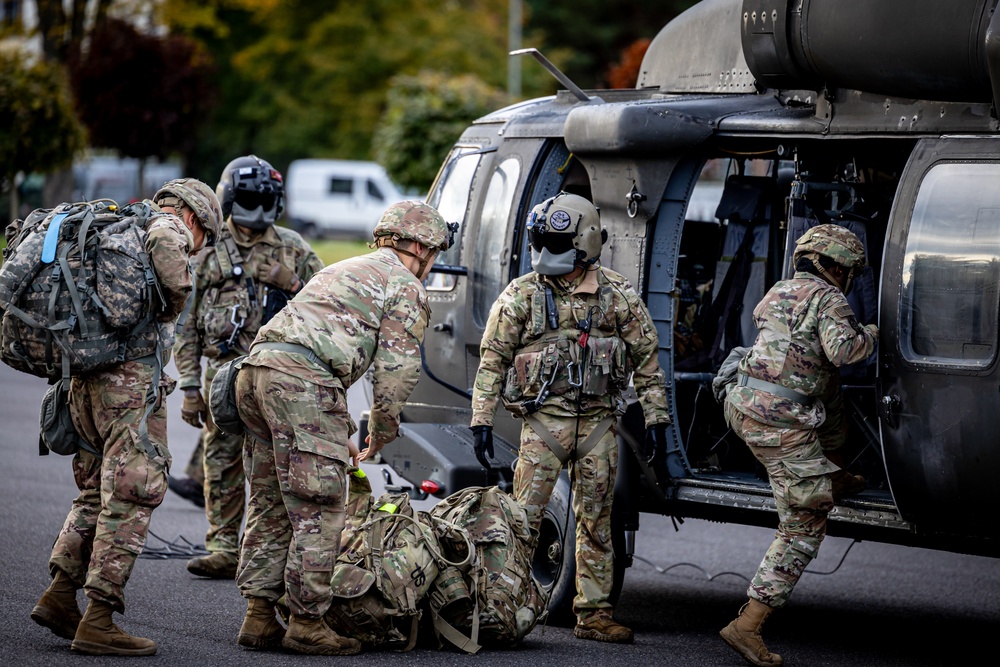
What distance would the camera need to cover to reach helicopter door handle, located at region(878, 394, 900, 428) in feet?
18.5

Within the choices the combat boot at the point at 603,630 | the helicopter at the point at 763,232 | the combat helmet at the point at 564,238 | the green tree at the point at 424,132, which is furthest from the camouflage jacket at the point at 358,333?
the green tree at the point at 424,132

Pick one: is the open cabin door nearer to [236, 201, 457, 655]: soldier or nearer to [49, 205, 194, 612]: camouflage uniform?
[236, 201, 457, 655]: soldier

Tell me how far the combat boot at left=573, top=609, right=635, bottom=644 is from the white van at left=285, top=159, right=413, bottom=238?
32344 mm

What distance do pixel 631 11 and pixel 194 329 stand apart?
117 ft

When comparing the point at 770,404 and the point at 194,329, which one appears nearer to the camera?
the point at 770,404

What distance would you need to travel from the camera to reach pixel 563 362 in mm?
6199

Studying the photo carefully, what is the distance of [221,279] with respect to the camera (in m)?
7.44

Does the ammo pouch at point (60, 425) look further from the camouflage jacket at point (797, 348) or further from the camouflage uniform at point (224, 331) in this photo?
the camouflage jacket at point (797, 348)

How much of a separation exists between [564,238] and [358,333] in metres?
1.14

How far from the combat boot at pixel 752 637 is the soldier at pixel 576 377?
1.95ft

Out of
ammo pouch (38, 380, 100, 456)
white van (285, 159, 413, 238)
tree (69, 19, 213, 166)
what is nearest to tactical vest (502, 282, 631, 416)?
ammo pouch (38, 380, 100, 456)

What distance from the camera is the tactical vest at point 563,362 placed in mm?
6184

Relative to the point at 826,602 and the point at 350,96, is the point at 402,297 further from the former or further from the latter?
Result: the point at 350,96

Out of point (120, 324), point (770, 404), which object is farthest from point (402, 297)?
point (770, 404)
